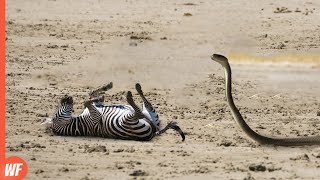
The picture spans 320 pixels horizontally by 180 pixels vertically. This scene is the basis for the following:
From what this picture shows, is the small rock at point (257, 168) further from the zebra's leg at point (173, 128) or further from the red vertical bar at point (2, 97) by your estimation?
the red vertical bar at point (2, 97)

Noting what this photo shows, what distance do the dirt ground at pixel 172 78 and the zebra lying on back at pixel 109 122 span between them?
0.12 meters

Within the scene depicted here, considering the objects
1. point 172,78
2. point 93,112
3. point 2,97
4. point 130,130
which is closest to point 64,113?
point 93,112

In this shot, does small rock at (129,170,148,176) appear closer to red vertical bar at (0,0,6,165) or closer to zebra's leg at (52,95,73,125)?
red vertical bar at (0,0,6,165)

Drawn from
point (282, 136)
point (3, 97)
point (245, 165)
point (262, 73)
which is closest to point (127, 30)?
point (262, 73)

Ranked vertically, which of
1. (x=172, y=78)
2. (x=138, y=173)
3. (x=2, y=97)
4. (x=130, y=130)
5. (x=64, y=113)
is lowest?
(x=138, y=173)

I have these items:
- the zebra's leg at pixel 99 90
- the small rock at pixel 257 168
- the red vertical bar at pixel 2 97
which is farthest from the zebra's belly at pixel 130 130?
the small rock at pixel 257 168

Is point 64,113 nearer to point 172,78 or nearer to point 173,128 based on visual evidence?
point 173,128

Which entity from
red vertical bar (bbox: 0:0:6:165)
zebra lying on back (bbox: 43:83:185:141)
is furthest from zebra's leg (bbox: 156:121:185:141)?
red vertical bar (bbox: 0:0:6:165)

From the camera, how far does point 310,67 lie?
47.7 feet

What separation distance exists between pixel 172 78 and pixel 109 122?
4172 mm

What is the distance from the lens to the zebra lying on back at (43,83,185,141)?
9750 mm

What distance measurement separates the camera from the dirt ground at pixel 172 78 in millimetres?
8820

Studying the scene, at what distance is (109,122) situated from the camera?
9938mm

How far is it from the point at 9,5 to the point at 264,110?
9.72 meters
